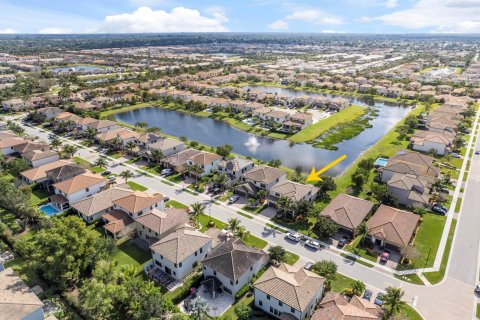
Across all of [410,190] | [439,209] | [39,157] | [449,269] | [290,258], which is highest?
[39,157]

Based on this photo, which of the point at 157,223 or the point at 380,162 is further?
the point at 380,162

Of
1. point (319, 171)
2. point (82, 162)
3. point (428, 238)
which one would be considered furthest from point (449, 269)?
point (82, 162)

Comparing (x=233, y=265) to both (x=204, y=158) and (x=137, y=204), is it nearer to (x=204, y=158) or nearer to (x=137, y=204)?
(x=137, y=204)

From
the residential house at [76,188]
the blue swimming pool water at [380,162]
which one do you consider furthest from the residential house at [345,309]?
the residential house at [76,188]

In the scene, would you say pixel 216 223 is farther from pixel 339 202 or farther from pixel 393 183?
pixel 393 183

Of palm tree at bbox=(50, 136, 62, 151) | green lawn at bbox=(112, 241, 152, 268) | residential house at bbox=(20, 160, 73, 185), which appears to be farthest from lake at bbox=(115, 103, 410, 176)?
green lawn at bbox=(112, 241, 152, 268)

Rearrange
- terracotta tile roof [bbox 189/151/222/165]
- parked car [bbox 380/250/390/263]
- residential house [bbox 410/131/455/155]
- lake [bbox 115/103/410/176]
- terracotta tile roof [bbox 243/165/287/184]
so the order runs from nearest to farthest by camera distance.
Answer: parked car [bbox 380/250/390/263], terracotta tile roof [bbox 243/165/287/184], terracotta tile roof [bbox 189/151/222/165], residential house [bbox 410/131/455/155], lake [bbox 115/103/410/176]

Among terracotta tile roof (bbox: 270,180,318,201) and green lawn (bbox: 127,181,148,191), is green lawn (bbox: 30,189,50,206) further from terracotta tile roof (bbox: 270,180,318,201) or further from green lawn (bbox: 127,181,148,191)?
terracotta tile roof (bbox: 270,180,318,201)
